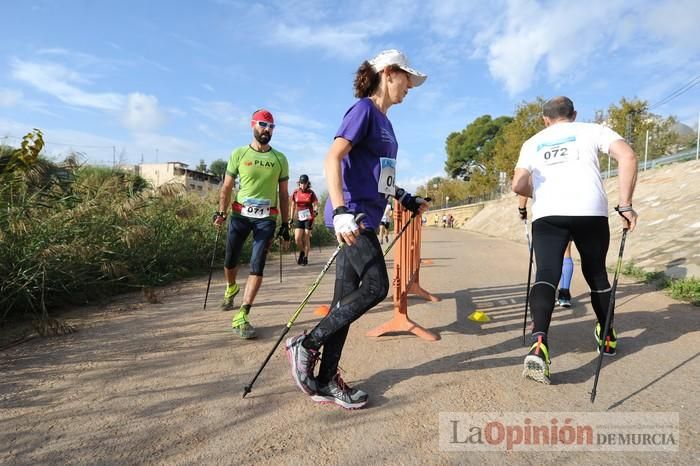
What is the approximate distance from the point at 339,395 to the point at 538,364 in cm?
134

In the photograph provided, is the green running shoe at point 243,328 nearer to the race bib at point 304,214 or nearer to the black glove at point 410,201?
the black glove at point 410,201

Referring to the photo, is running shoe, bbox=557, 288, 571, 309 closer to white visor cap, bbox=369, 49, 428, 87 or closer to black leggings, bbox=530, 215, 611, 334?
black leggings, bbox=530, 215, 611, 334

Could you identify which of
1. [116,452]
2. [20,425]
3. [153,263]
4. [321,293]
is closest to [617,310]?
[321,293]

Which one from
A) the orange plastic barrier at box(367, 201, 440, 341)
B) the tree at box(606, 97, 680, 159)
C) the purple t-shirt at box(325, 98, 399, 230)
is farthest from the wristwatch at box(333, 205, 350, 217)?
the tree at box(606, 97, 680, 159)

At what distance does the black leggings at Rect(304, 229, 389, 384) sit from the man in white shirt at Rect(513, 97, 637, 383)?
1.28 metres

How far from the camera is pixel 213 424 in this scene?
2150mm

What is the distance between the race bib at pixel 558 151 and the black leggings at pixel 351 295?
1613 mm

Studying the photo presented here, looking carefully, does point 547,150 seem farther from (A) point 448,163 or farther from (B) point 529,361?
(A) point 448,163

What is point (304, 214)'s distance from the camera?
9.62m

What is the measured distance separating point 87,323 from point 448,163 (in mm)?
77301

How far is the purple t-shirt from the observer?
245cm

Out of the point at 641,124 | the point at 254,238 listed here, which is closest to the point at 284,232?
the point at 254,238

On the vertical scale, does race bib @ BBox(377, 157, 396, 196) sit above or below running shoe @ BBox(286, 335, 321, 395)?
above

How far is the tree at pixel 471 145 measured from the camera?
69750 millimetres
